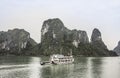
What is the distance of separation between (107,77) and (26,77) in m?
21.0

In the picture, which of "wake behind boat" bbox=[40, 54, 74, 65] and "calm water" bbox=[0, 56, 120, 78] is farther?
"wake behind boat" bbox=[40, 54, 74, 65]

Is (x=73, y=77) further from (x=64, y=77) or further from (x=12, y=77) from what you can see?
(x=12, y=77)

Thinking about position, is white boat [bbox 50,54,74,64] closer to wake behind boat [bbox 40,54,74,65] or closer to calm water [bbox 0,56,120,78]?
wake behind boat [bbox 40,54,74,65]

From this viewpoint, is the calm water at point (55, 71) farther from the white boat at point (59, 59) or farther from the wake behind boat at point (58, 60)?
the white boat at point (59, 59)

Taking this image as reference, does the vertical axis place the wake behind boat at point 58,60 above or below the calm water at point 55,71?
above

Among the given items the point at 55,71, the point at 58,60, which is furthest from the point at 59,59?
the point at 55,71

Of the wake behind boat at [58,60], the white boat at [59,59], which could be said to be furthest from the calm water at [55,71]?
the white boat at [59,59]

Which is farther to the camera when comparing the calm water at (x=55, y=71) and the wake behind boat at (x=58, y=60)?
the wake behind boat at (x=58, y=60)

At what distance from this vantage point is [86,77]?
64.7 metres

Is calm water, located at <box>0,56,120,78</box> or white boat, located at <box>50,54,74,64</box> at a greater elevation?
white boat, located at <box>50,54,74,64</box>

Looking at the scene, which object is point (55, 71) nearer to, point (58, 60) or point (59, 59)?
point (58, 60)

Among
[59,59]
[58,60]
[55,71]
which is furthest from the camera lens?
[59,59]

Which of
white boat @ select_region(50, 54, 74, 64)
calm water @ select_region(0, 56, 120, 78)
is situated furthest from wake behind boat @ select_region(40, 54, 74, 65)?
calm water @ select_region(0, 56, 120, 78)

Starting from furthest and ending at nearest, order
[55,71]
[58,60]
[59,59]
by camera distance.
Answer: [59,59]
[58,60]
[55,71]
